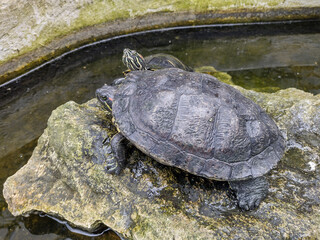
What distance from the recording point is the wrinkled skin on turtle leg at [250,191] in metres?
2.79

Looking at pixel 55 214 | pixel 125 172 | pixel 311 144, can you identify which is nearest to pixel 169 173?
pixel 125 172

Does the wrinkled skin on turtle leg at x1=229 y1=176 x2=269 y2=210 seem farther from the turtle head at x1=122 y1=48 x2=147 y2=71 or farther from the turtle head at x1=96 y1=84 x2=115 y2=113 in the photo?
the turtle head at x1=122 y1=48 x2=147 y2=71

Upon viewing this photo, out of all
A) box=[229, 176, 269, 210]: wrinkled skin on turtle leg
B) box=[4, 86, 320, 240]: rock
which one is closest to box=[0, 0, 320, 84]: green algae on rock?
box=[4, 86, 320, 240]: rock

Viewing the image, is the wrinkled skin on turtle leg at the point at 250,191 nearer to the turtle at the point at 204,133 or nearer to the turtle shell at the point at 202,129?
the turtle at the point at 204,133

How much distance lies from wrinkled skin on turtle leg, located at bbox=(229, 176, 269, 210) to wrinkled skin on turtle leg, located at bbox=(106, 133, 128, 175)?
1235 millimetres

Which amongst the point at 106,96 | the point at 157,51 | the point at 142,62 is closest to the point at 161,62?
the point at 142,62

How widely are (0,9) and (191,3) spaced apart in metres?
4.64

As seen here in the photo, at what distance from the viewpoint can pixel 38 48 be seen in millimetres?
6184

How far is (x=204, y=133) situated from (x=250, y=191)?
2.57 ft

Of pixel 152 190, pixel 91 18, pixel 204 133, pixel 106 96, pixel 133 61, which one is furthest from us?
pixel 91 18

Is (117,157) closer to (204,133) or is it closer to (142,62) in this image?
(204,133)

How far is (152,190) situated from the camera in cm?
296

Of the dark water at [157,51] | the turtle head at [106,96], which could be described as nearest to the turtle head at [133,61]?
the dark water at [157,51]

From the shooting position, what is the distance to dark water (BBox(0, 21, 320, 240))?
4945 millimetres
